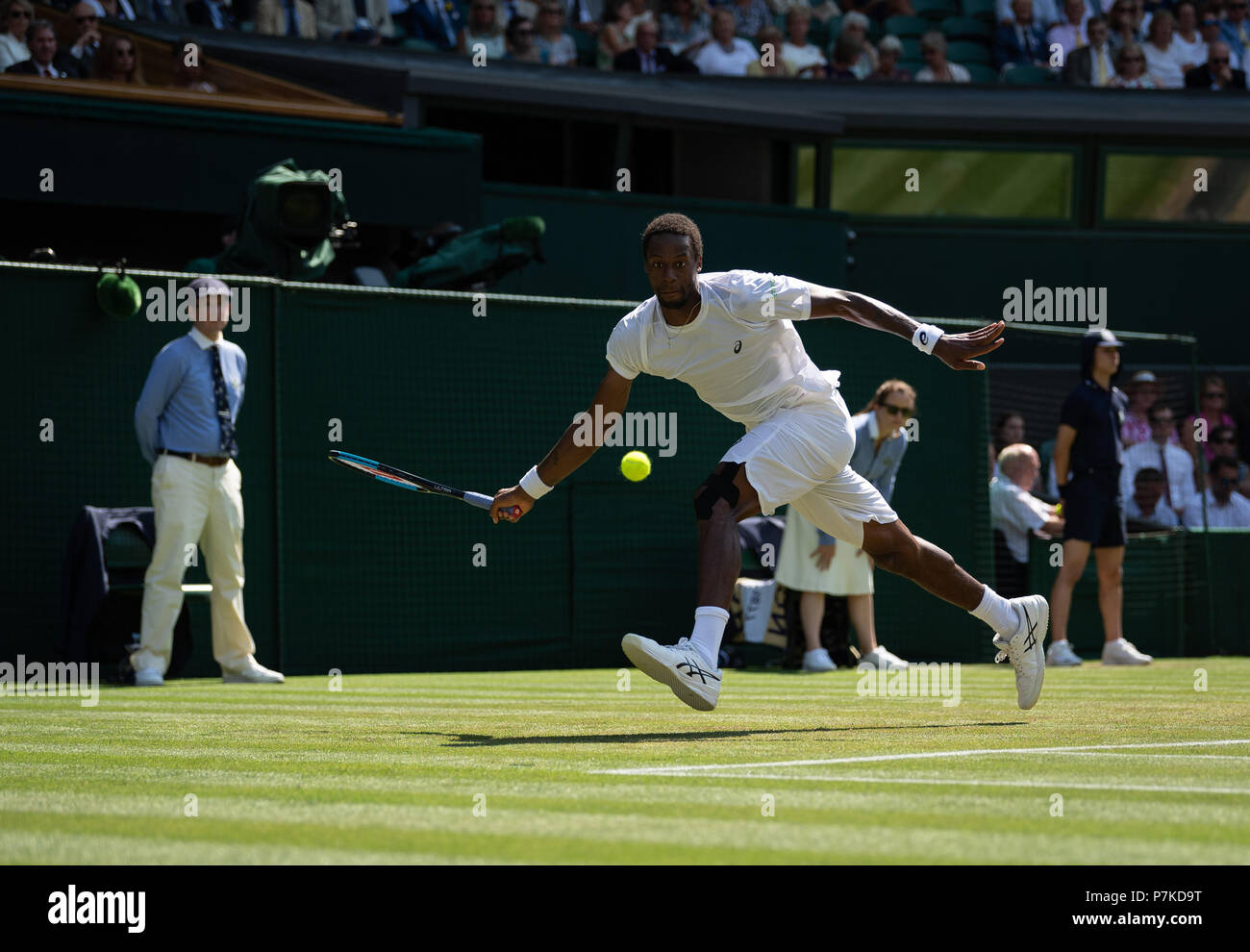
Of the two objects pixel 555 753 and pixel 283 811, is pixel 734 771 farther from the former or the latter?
pixel 283 811

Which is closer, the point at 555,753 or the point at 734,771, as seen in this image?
the point at 734,771

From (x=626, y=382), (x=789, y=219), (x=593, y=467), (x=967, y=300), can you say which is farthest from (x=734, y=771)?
(x=967, y=300)

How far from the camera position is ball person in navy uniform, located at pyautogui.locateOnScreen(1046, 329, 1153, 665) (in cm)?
1346

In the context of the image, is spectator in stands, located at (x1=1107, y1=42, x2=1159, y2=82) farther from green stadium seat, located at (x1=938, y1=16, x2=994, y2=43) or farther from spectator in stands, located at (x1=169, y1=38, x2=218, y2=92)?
spectator in stands, located at (x1=169, y1=38, x2=218, y2=92)

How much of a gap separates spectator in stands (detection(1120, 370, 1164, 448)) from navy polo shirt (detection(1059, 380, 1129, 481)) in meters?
2.87

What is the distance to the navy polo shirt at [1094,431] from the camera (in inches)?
532

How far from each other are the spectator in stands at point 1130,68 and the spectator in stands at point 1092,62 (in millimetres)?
118

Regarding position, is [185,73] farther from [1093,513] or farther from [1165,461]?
[1165,461]

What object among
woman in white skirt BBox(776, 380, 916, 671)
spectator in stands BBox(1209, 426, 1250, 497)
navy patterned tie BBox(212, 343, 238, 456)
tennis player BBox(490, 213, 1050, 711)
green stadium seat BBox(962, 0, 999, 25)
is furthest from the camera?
green stadium seat BBox(962, 0, 999, 25)

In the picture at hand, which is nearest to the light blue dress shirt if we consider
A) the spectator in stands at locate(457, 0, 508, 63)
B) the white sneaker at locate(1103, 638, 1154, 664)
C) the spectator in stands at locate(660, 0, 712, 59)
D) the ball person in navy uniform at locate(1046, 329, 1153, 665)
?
the ball person in navy uniform at locate(1046, 329, 1153, 665)

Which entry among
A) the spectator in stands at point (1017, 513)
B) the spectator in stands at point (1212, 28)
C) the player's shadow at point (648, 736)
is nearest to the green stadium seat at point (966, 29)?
the spectator in stands at point (1212, 28)

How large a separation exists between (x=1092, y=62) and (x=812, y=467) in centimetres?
1640

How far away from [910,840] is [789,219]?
16.8 m

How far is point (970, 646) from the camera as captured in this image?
1569 centimetres
